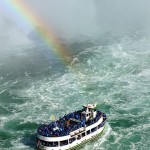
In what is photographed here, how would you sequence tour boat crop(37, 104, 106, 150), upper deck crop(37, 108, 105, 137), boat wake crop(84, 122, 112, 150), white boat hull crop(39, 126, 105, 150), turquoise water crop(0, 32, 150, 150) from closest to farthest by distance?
tour boat crop(37, 104, 106, 150)
white boat hull crop(39, 126, 105, 150)
upper deck crop(37, 108, 105, 137)
boat wake crop(84, 122, 112, 150)
turquoise water crop(0, 32, 150, 150)

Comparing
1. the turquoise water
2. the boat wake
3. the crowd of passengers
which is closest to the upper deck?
the crowd of passengers

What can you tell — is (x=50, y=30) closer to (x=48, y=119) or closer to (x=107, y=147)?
(x=48, y=119)

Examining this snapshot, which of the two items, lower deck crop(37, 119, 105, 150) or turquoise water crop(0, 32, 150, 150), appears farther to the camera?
turquoise water crop(0, 32, 150, 150)

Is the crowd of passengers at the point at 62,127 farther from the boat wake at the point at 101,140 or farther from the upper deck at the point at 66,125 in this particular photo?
the boat wake at the point at 101,140

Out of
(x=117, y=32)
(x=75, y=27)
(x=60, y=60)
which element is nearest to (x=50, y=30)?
(x=75, y=27)

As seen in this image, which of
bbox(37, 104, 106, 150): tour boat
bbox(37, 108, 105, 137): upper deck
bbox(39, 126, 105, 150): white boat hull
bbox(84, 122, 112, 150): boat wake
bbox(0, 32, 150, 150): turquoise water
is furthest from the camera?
bbox(0, 32, 150, 150): turquoise water

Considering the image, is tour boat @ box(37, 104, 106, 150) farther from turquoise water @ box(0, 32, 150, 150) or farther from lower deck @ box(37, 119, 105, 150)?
turquoise water @ box(0, 32, 150, 150)

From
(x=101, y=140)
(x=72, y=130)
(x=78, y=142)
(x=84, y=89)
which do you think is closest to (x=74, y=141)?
(x=78, y=142)
